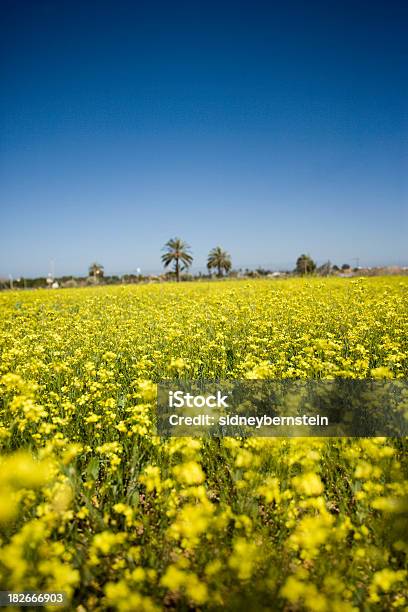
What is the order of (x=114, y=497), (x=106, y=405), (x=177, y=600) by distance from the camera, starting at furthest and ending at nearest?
(x=106, y=405) → (x=114, y=497) → (x=177, y=600)

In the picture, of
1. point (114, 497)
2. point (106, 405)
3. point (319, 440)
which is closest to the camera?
point (319, 440)

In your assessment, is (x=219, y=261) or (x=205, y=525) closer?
(x=205, y=525)

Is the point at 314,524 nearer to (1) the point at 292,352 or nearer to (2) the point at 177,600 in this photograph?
(2) the point at 177,600

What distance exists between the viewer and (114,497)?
319 cm

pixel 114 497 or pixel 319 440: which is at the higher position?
pixel 319 440

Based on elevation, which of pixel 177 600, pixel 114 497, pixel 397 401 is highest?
pixel 397 401

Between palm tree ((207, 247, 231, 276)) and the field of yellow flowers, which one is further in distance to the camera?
palm tree ((207, 247, 231, 276))

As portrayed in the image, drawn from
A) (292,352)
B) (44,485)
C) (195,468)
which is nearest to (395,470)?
(195,468)

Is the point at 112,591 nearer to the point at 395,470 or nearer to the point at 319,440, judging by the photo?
the point at 319,440

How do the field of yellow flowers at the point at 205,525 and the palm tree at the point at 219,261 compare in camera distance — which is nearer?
the field of yellow flowers at the point at 205,525

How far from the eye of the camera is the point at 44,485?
2695 mm

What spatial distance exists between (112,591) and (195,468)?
737 millimetres

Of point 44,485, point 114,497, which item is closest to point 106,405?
point 114,497

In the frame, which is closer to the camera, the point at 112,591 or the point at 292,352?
the point at 112,591
